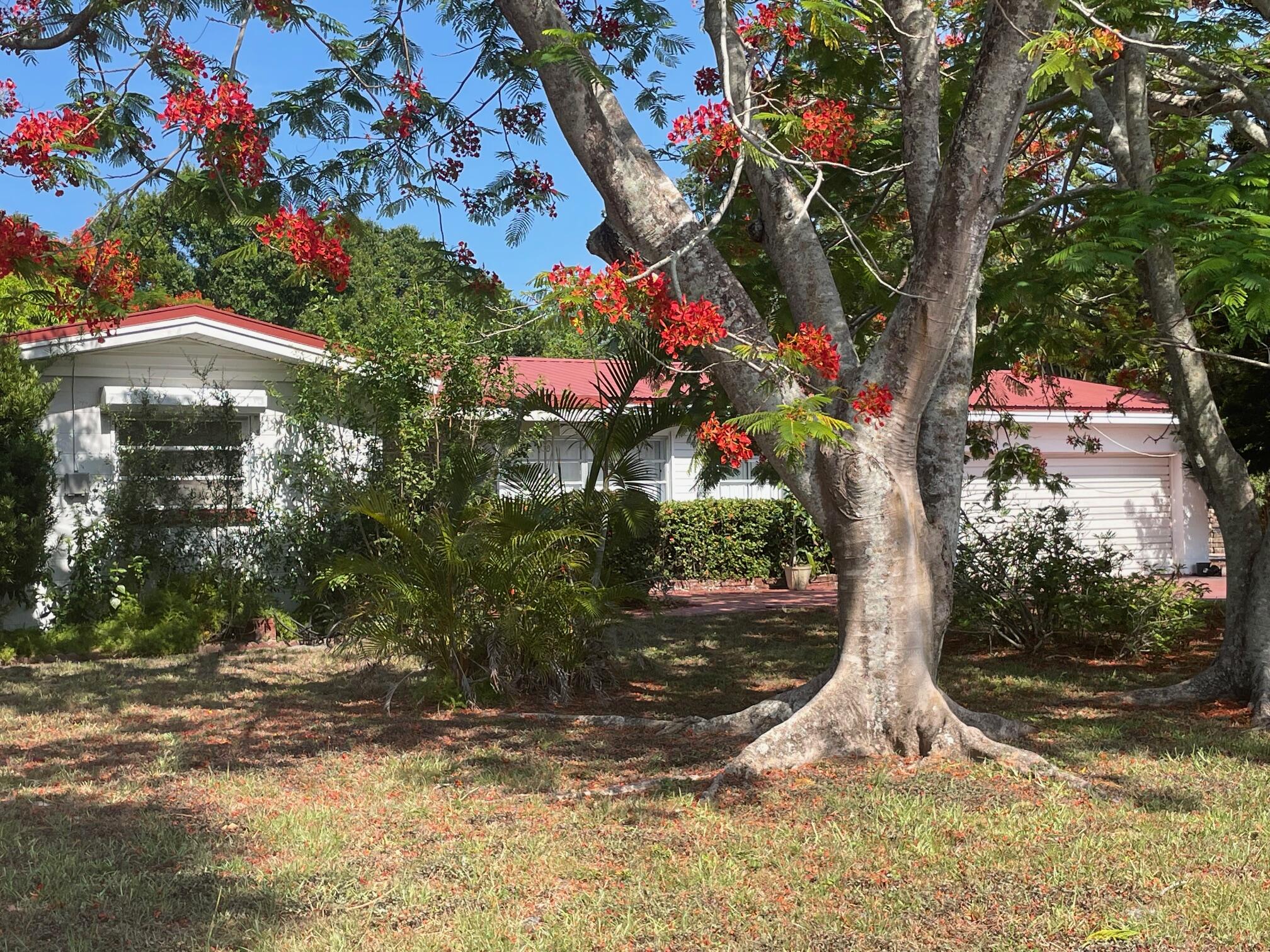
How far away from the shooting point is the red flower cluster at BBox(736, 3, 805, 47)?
6422 millimetres

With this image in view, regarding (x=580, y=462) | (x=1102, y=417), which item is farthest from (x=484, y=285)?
(x=1102, y=417)

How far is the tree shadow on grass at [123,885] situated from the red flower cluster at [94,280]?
3716mm

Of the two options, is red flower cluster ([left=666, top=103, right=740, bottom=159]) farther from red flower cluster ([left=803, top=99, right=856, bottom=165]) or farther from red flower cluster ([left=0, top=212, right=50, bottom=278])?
red flower cluster ([left=0, top=212, right=50, bottom=278])

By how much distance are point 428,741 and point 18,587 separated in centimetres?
652

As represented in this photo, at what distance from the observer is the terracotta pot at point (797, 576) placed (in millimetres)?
18375

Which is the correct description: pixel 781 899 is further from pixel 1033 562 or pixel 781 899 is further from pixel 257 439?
pixel 257 439

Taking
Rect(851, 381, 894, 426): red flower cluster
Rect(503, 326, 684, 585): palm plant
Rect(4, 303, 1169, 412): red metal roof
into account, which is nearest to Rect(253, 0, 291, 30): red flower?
Rect(4, 303, 1169, 412): red metal roof

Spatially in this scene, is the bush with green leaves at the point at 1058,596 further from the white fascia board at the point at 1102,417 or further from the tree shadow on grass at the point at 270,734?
the white fascia board at the point at 1102,417

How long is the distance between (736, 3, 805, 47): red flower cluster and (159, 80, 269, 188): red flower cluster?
10.9ft

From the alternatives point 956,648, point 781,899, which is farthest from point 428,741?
point 956,648

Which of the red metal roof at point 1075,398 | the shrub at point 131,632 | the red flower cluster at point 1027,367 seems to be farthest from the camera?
the red metal roof at point 1075,398

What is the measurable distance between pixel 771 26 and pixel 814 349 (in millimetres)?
2292

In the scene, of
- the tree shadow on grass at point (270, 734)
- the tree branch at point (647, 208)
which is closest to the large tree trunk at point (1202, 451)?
the tree branch at point (647, 208)

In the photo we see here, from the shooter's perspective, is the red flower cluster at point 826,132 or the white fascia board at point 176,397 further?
the white fascia board at point 176,397
